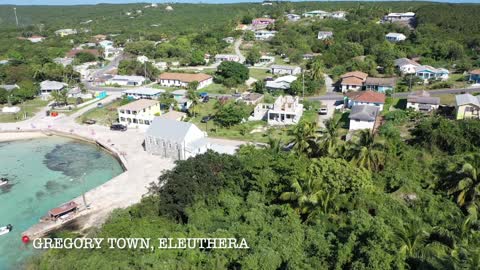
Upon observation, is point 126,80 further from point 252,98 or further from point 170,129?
point 170,129

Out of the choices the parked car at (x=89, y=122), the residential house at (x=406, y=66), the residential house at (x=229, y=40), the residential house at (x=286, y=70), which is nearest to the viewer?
the parked car at (x=89, y=122)

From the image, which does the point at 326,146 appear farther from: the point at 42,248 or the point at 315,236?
the point at 42,248

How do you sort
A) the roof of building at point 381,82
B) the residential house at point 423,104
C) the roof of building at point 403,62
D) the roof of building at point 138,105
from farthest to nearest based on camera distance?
the roof of building at point 403,62 < the roof of building at point 381,82 < the roof of building at point 138,105 < the residential house at point 423,104

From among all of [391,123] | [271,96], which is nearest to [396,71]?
[271,96]

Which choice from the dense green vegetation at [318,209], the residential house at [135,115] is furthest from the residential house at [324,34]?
the dense green vegetation at [318,209]

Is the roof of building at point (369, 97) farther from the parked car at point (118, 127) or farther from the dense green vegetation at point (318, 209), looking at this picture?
the parked car at point (118, 127)

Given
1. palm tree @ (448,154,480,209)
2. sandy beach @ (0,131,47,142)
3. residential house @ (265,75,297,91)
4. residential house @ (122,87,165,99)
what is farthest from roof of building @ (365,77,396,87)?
sandy beach @ (0,131,47,142)

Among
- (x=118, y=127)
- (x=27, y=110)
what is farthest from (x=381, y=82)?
(x=27, y=110)
